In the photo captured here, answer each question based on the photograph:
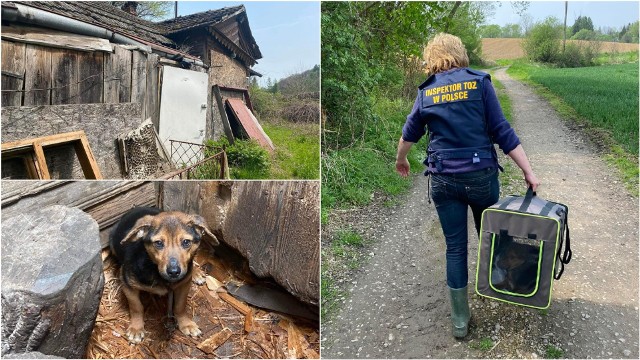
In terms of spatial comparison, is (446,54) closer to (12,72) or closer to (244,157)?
(244,157)

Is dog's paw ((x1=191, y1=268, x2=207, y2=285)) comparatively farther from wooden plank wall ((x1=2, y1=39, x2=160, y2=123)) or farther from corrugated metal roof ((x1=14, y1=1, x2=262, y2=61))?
corrugated metal roof ((x1=14, y1=1, x2=262, y2=61))

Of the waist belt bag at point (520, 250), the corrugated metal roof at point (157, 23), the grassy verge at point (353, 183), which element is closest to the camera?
the corrugated metal roof at point (157, 23)

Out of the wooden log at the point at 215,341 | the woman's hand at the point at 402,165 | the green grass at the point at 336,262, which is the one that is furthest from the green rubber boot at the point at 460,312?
the wooden log at the point at 215,341

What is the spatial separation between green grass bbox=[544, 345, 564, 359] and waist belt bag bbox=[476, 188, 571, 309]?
1.34 ft

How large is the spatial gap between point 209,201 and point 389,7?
547 cm

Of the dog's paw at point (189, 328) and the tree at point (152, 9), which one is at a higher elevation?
the tree at point (152, 9)

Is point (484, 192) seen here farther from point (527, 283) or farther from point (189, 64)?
point (189, 64)

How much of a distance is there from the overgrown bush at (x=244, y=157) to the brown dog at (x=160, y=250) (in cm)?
27

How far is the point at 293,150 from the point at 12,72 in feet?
3.52

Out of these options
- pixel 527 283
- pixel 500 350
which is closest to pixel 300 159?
pixel 527 283

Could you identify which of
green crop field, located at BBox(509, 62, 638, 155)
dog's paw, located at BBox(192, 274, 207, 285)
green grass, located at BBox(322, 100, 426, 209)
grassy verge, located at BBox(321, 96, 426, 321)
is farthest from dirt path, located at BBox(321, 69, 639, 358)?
green crop field, located at BBox(509, 62, 638, 155)

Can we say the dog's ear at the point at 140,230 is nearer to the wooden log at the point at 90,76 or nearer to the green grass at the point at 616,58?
the wooden log at the point at 90,76

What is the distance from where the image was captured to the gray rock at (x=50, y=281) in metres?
1.70

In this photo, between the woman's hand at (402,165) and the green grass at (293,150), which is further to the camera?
the woman's hand at (402,165)
